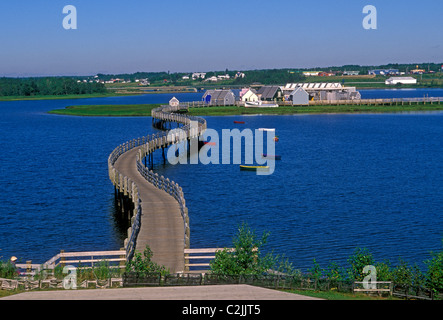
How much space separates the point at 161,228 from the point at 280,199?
1816 centimetres

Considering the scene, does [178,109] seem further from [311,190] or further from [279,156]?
[311,190]

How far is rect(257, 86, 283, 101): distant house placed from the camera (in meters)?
155

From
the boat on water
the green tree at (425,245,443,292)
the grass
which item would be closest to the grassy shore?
the grass

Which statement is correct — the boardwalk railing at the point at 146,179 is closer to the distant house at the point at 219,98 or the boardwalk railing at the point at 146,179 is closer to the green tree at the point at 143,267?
the green tree at the point at 143,267

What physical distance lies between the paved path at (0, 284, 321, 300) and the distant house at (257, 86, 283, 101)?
449 feet

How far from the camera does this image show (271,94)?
155375 millimetres

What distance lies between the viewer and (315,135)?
319 feet

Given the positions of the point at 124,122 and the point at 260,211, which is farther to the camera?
the point at 124,122

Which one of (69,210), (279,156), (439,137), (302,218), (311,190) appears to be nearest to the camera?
(302,218)

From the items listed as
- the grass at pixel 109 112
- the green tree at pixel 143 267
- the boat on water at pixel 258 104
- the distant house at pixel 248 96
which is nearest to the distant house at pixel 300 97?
the boat on water at pixel 258 104

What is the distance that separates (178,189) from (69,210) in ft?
37.4

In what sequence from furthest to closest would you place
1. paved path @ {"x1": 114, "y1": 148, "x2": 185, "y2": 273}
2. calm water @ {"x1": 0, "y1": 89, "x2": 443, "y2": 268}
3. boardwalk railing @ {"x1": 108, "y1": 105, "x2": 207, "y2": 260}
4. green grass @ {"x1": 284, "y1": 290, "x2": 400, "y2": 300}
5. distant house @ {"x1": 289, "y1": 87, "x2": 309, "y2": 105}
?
1. distant house @ {"x1": 289, "y1": 87, "x2": 309, "y2": 105}
2. calm water @ {"x1": 0, "y1": 89, "x2": 443, "y2": 268}
3. boardwalk railing @ {"x1": 108, "y1": 105, "x2": 207, "y2": 260}
4. paved path @ {"x1": 114, "y1": 148, "x2": 185, "y2": 273}
5. green grass @ {"x1": 284, "y1": 290, "x2": 400, "y2": 300}

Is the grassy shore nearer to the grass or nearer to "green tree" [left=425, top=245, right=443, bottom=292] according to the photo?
the grass
